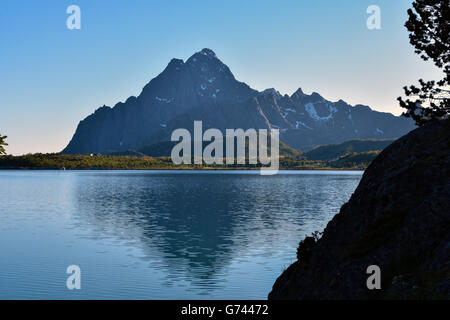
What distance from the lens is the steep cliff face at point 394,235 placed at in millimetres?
20984

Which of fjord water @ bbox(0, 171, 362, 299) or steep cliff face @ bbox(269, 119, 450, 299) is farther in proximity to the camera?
fjord water @ bbox(0, 171, 362, 299)

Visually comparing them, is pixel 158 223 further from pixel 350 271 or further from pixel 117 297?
pixel 350 271

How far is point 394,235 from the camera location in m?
24.4

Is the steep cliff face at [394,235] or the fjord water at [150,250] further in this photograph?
the fjord water at [150,250]

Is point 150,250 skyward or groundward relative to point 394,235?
groundward

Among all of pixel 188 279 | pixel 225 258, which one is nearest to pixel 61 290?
pixel 188 279

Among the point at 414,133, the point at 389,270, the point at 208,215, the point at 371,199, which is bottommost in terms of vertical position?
the point at 208,215

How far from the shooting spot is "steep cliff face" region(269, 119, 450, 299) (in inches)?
826

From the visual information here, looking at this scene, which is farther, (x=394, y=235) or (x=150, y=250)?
(x=150, y=250)

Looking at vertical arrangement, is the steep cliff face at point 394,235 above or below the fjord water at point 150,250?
above

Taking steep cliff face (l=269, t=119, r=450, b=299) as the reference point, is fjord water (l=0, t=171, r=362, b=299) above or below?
below
